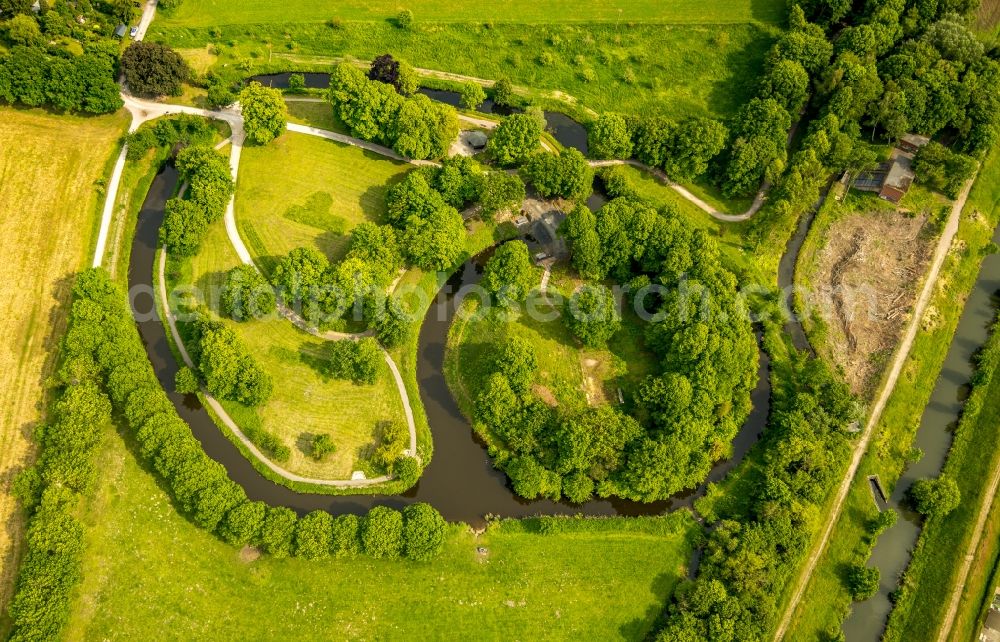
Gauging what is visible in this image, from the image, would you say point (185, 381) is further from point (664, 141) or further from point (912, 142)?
point (912, 142)

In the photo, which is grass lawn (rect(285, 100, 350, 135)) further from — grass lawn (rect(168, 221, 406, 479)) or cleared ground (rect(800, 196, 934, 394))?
cleared ground (rect(800, 196, 934, 394))

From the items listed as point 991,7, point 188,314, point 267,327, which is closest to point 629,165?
point 267,327

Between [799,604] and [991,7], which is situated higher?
[991,7]

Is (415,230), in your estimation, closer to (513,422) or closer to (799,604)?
(513,422)

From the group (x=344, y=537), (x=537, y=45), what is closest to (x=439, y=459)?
(x=344, y=537)

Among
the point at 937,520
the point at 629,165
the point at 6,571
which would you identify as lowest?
the point at 6,571

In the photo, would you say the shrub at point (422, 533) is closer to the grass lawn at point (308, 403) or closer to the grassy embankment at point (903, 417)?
the grass lawn at point (308, 403)
